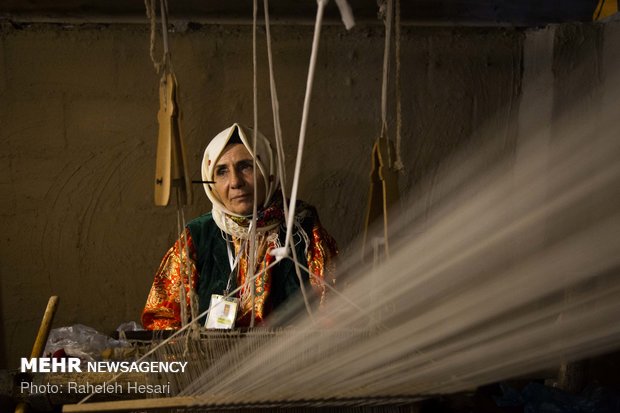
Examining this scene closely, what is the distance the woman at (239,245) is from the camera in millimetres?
2428

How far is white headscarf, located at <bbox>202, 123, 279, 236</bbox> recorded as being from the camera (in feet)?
8.00

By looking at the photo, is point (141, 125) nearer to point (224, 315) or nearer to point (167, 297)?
point (167, 297)

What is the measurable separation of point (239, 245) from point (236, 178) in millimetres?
296

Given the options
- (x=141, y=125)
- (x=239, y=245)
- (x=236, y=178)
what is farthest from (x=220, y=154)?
(x=141, y=125)

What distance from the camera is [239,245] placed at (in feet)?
8.34

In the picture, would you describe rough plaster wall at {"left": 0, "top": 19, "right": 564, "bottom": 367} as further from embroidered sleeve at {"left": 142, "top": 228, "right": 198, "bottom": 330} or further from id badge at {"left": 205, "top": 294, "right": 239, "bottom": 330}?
id badge at {"left": 205, "top": 294, "right": 239, "bottom": 330}

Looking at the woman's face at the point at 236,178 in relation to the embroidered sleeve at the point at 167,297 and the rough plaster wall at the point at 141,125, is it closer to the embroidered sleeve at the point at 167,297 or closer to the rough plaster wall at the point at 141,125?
the embroidered sleeve at the point at 167,297

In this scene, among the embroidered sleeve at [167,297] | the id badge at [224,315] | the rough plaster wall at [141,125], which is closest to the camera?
the id badge at [224,315]

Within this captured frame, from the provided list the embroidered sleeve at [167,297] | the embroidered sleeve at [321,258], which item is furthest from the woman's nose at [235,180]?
the embroidered sleeve at [321,258]

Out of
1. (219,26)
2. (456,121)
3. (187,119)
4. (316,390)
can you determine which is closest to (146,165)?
(187,119)

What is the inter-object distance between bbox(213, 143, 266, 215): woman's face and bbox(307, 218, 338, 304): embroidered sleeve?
0.30 meters

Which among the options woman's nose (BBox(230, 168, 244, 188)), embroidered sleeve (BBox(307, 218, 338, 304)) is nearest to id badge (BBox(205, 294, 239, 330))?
embroidered sleeve (BBox(307, 218, 338, 304))

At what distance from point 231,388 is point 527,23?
110 inches

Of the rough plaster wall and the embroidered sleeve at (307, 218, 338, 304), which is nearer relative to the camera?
the embroidered sleeve at (307, 218, 338, 304)
